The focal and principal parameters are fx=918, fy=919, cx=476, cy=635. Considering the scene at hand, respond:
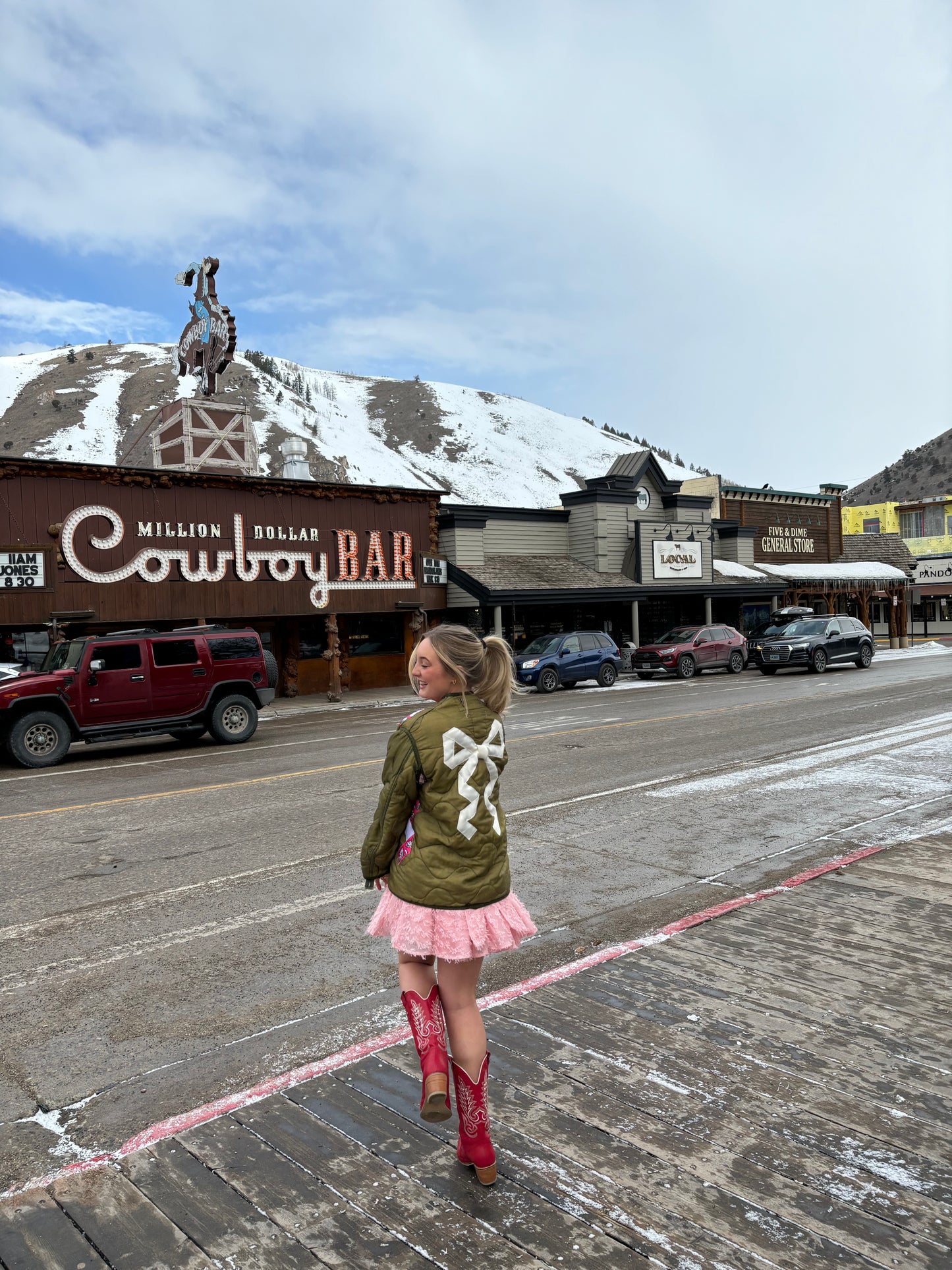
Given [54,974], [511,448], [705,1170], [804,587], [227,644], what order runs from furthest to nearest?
[511,448] → [804,587] → [227,644] → [54,974] → [705,1170]

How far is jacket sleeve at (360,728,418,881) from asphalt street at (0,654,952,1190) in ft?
4.43

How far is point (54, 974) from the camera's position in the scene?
507 centimetres

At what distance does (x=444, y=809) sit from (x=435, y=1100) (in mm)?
920

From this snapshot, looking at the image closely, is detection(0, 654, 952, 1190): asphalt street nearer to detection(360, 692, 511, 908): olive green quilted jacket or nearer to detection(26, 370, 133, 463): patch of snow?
detection(360, 692, 511, 908): olive green quilted jacket

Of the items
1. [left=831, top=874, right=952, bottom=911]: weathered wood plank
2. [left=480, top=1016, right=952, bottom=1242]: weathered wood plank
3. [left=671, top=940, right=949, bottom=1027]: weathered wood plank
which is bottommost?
[left=831, top=874, right=952, bottom=911]: weathered wood plank

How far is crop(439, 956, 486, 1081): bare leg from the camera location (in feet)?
9.81

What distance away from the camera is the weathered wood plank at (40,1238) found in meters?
2.71

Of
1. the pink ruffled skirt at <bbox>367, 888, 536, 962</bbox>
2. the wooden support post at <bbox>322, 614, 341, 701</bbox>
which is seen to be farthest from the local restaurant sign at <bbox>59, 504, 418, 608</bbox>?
the pink ruffled skirt at <bbox>367, 888, 536, 962</bbox>

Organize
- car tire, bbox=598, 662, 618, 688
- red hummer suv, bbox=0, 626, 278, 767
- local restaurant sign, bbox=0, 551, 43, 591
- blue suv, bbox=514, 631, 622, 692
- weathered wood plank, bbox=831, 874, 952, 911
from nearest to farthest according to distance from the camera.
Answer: weathered wood plank, bbox=831, 874, 952, 911 → red hummer suv, bbox=0, 626, 278, 767 → local restaurant sign, bbox=0, 551, 43, 591 → blue suv, bbox=514, 631, 622, 692 → car tire, bbox=598, 662, 618, 688

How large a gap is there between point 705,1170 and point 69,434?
129669 mm

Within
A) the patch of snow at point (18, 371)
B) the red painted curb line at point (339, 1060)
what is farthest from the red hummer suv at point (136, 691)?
the patch of snow at point (18, 371)

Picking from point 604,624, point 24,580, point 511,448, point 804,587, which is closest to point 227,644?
point 24,580

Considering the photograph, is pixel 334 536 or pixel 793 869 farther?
pixel 334 536

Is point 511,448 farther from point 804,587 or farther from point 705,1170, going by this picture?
point 705,1170
